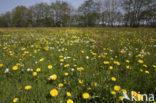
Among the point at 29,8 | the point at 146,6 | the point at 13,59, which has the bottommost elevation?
the point at 13,59

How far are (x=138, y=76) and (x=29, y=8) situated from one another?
64866 mm

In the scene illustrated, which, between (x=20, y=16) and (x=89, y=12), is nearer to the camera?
(x=89, y=12)

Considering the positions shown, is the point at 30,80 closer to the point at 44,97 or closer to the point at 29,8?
the point at 44,97

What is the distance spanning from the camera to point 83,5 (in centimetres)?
5119

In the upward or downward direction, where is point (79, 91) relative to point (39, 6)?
downward

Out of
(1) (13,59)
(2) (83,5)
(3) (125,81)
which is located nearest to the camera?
(3) (125,81)

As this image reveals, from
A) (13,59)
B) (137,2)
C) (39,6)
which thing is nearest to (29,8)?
(39,6)

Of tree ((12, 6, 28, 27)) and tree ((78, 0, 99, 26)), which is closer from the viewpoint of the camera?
tree ((78, 0, 99, 26))

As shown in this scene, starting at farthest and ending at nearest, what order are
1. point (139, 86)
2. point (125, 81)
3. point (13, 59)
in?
point (13, 59) → point (125, 81) → point (139, 86)

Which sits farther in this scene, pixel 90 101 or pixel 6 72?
pixel 6 72

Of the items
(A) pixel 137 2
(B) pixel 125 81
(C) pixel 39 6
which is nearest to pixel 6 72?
(B) pixel 125 81

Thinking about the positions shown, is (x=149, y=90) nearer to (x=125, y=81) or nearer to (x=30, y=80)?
(x=125, y=81)

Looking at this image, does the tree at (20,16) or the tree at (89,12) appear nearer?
the tree at (89,12)

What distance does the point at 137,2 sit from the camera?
1126 inches
